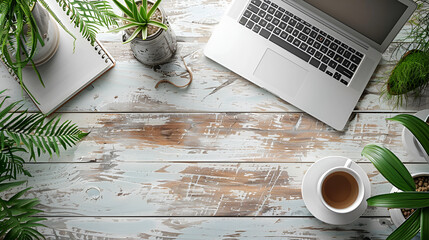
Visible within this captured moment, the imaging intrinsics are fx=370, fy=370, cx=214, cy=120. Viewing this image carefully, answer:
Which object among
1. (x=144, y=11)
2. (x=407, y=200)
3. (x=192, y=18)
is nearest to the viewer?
(x=407, y=200)

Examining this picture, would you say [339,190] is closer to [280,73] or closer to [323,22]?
[280,73]

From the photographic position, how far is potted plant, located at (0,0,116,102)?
0.79 meters

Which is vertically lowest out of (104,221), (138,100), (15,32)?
(104,221)

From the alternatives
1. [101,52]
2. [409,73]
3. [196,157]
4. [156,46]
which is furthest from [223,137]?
[409,73]

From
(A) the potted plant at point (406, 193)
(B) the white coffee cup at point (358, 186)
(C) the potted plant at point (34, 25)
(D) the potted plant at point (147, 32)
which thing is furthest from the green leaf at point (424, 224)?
(C) the potted plant at point (34, 25)

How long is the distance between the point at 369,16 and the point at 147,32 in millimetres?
604

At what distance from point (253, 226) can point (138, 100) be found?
1.71 feet

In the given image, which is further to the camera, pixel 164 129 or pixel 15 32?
pixel 164 129

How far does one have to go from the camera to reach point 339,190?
106 cm

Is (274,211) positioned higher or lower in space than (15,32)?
lower

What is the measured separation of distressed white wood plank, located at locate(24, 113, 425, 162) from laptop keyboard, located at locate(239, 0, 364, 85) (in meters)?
0.16

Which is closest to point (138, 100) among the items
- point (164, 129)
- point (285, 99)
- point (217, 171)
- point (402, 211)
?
point (164, 129)

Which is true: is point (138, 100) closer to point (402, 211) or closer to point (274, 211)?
point (274, 211)

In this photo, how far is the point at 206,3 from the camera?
45.6 inches
